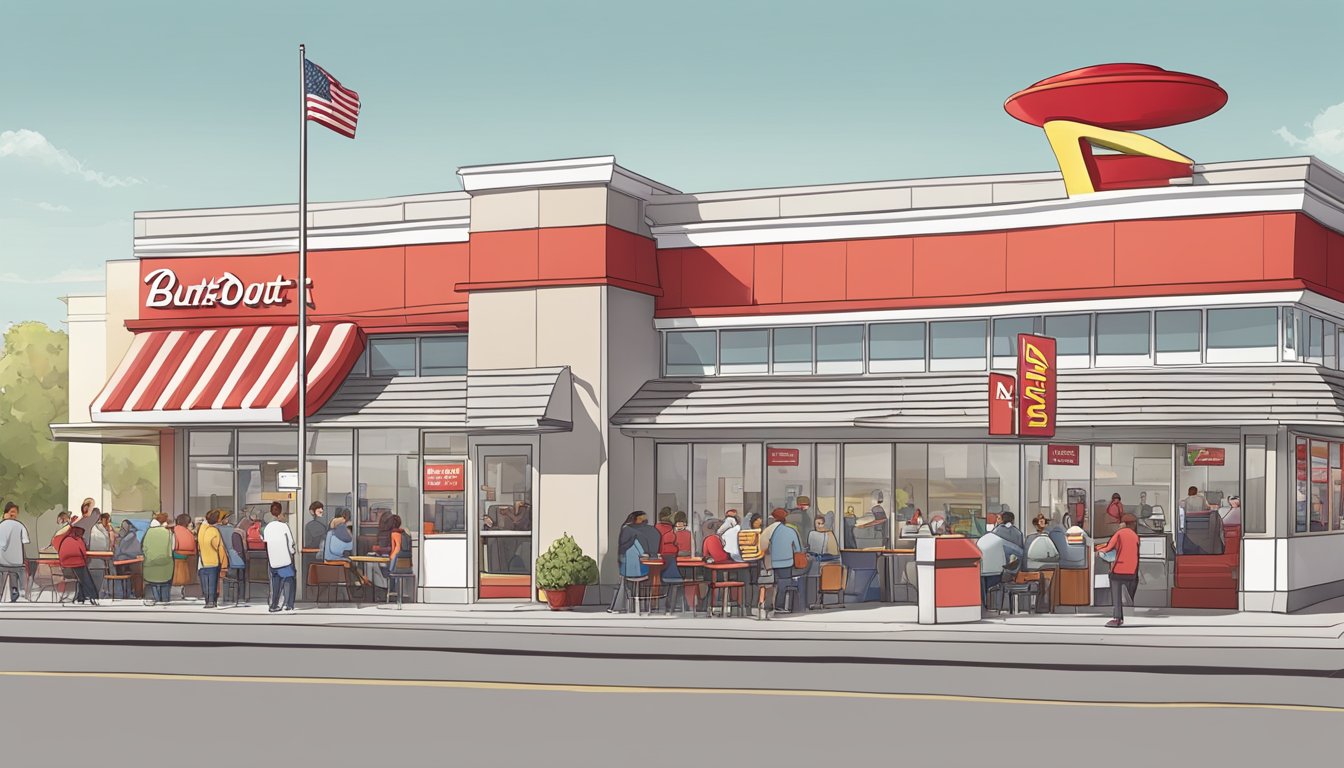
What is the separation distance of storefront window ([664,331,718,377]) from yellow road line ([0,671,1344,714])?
13929 millimetres

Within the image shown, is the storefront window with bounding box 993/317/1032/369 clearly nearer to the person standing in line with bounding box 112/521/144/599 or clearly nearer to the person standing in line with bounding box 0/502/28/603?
the person standing in line with bounding box 112/521/144/599

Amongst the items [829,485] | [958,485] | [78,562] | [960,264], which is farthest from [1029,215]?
[78,562]

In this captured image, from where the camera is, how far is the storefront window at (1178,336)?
89.1 ft

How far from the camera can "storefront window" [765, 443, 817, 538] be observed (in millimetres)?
29172

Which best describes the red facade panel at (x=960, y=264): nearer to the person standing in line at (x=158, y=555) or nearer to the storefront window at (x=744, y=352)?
the storefront window at (x=744, y=352)

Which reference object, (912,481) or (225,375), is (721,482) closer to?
(912,481)

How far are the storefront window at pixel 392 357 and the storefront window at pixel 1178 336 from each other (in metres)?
14.4

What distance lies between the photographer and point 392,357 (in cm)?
3139

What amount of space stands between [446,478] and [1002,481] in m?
10.4

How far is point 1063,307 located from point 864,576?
20.0 ft

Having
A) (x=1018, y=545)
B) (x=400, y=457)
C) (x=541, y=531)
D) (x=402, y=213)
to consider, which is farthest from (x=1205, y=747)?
(x=402, y=213)

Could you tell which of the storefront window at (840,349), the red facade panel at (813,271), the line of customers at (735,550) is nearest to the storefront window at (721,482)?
the line of customers at (735,550)

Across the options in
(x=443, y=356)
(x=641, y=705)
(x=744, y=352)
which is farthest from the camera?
(x=443, y=356)

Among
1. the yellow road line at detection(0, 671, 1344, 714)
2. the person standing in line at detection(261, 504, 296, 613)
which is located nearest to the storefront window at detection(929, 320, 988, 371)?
the person standing in line at detection(261, 504, 296, 613)
